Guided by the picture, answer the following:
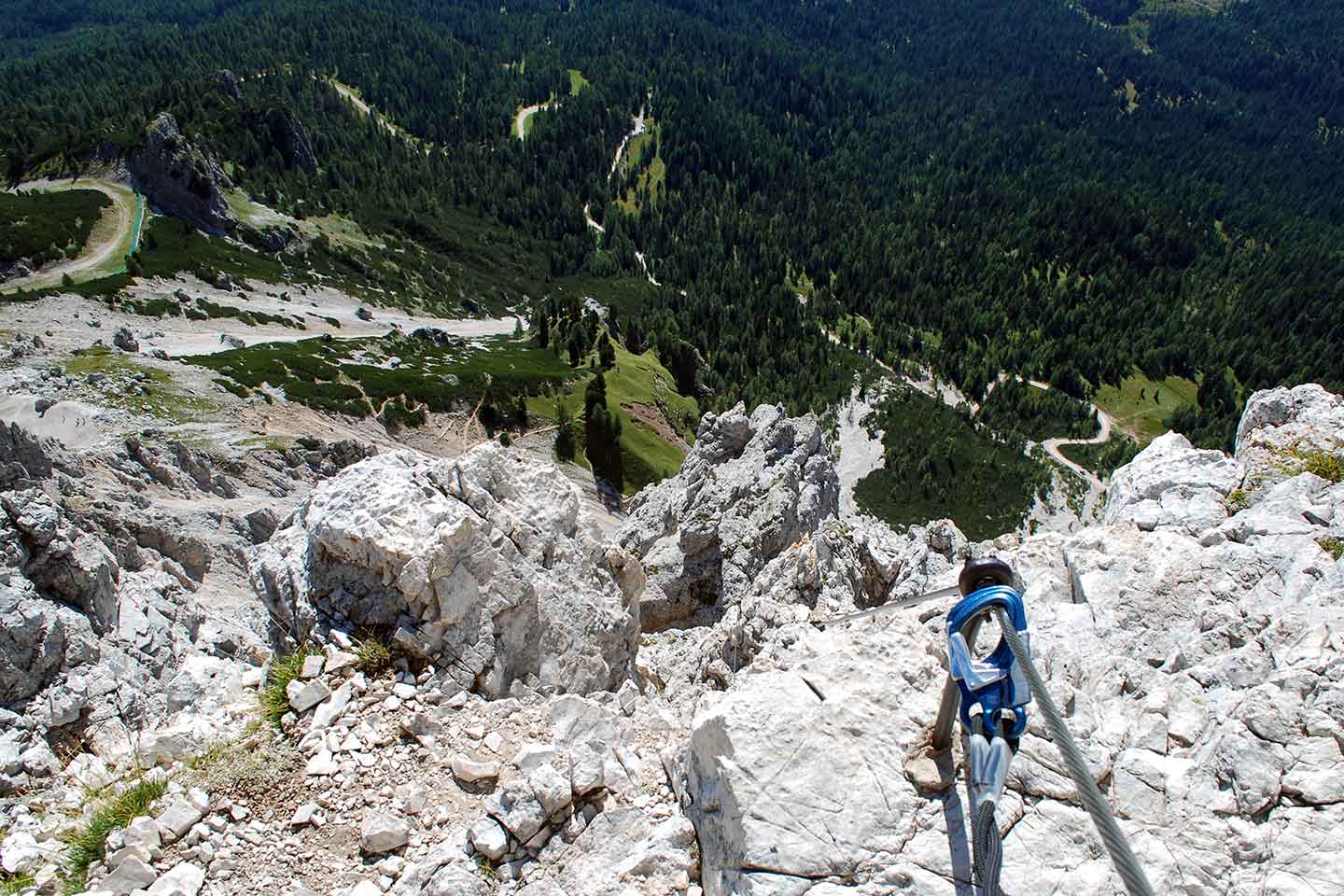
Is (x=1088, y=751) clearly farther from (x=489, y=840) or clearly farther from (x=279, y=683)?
(x=279, y=683)

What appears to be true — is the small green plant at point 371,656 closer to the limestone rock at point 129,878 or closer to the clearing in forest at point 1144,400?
the limestone rock at point 129,878

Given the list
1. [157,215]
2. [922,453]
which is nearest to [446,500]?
[922,453]

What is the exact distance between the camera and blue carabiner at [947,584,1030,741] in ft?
19.2

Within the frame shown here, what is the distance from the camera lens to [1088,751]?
7.83 m

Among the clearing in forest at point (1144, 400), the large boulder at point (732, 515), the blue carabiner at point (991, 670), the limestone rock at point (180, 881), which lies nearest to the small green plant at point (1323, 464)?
the blue carabiner at point (991, 670)

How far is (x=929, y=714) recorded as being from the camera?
7.75m

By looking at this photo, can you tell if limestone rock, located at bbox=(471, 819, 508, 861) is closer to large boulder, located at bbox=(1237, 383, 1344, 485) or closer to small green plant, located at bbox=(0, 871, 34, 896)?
small green plant, located at bbox=(0, 871, 34, 896)

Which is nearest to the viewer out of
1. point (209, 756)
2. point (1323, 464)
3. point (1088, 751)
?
point (1088, 751)

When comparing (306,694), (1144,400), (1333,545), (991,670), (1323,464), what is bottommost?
(1144,400)

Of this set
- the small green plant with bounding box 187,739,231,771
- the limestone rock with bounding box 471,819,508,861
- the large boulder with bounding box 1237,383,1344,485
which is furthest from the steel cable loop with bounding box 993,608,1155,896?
the large boulder with bounding box 1237,383,1344,485

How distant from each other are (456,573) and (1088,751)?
9518 mm

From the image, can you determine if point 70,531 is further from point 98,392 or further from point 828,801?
point 98,392

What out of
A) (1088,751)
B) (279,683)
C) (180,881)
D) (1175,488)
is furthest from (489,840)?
(1175,488)

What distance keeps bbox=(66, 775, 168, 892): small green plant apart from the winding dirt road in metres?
101
